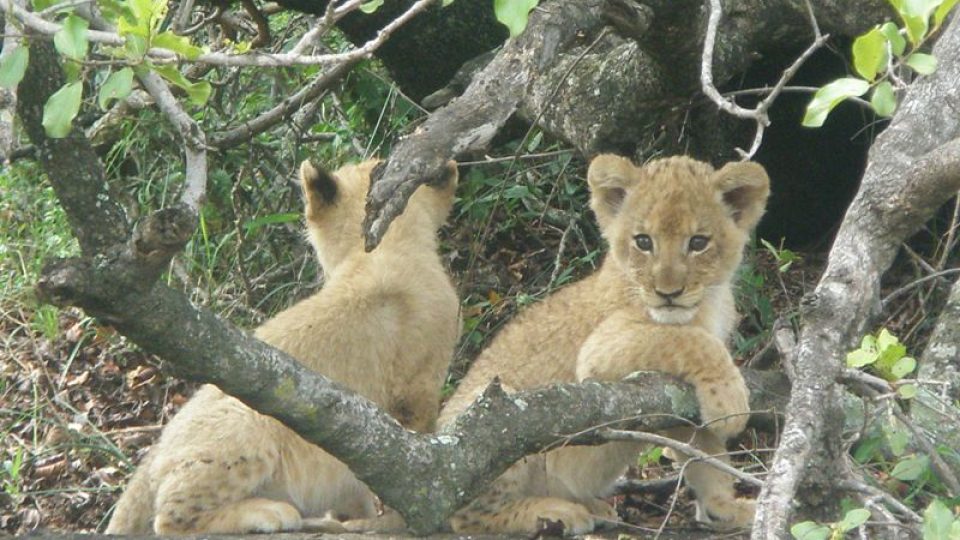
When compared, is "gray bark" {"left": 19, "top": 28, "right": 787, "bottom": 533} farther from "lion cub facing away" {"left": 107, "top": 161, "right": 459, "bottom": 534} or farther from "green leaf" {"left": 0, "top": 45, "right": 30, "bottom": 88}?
"lion cub facing away" {"left": 107, "top": 161, "right": 459, "bottom": 534}

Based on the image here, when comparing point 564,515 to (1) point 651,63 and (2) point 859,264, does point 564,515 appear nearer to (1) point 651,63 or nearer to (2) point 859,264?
(2) point 859,264

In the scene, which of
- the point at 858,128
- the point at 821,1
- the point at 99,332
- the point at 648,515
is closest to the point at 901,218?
the point at 648,515

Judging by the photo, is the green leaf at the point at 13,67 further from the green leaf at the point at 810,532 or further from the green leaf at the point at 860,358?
the green leaf at the point at 860,358

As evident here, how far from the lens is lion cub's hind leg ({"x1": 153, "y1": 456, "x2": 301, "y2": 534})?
604cm

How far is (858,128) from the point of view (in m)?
8.90

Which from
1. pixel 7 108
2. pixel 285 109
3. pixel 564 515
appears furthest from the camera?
pixel 285 109

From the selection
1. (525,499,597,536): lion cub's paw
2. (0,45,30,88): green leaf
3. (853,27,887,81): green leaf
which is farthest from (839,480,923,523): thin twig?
(0,45,30,88): green leaf

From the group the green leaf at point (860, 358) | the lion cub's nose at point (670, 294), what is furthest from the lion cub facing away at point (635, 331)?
the green leaf at point (860, 358)

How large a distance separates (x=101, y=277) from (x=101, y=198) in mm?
365

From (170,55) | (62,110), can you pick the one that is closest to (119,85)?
(62,110)

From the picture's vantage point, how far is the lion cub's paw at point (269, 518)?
6.02 m

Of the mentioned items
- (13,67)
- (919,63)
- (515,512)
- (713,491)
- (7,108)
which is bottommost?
(713,491)

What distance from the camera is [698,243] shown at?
259 inches

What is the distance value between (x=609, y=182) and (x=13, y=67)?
11.0 ft
